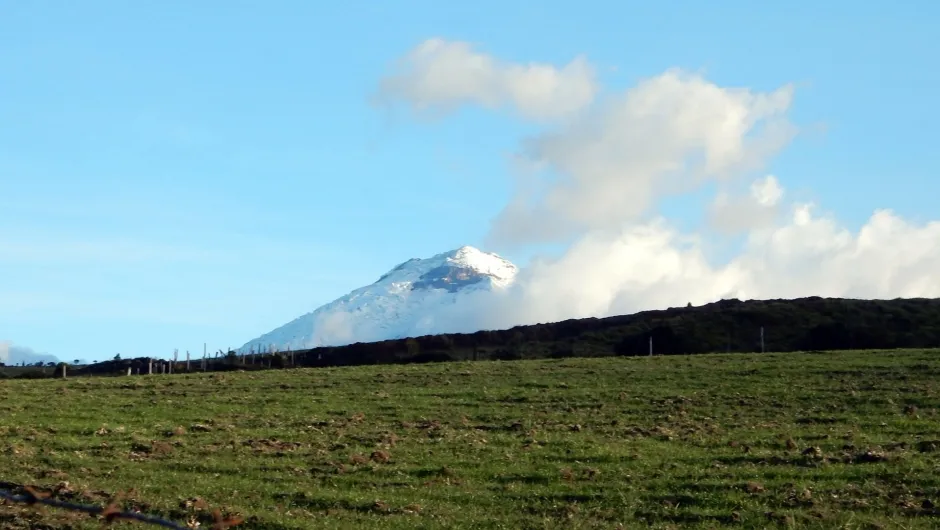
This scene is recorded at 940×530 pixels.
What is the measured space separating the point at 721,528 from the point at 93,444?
17.4m

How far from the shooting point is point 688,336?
74.7 m

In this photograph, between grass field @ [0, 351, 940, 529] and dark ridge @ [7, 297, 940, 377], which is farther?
dark ridge @ [7, 297, 940, 377]

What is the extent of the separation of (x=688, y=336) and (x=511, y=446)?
50.3 m

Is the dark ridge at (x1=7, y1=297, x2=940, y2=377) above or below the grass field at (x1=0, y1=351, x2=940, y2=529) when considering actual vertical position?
above

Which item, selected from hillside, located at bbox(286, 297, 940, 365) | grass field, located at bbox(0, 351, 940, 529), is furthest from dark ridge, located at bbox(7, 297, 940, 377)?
grass field, located at bbox(0, 351, 940, 529)

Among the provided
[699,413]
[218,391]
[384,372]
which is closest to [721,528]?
[699,413]

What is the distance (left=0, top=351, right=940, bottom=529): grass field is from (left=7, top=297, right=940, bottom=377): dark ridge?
2473 cm

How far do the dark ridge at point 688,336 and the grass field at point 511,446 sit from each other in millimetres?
24727

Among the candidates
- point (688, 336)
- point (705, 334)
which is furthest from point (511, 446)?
point (705, 334)

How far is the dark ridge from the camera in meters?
71.4

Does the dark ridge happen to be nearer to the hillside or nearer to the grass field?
the hillside

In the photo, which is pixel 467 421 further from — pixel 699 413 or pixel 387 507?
pixel 387 507

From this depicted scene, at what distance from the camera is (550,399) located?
37500 mm

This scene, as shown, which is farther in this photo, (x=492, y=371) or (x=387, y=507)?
(x=492, y=371)
